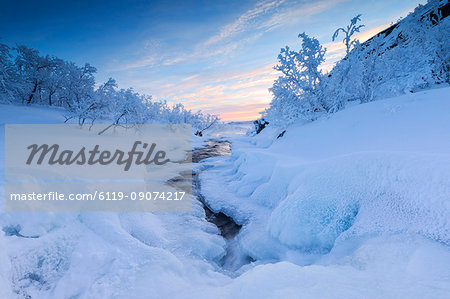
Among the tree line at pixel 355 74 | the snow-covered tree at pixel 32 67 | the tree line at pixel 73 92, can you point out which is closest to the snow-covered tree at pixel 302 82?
the tree line at pixel 355 74

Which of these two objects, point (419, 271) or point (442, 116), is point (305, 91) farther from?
point (419, 271)

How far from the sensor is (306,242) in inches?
124

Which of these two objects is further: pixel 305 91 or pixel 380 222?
pixel 305 91

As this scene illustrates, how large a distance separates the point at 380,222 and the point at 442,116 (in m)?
A: 3.03

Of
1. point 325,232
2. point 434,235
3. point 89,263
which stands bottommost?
point 325,232

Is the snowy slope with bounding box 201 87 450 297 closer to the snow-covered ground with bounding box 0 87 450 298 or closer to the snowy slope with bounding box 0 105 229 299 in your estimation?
the snow-covered ground with bounding box 0 87 450 298

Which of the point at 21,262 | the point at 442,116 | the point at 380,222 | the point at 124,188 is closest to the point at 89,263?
the point at 21,262

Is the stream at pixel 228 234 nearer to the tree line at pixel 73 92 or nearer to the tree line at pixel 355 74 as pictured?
the tree line at pixel 355 74

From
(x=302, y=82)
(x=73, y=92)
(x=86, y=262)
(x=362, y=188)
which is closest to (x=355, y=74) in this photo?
(x=302, y=82)

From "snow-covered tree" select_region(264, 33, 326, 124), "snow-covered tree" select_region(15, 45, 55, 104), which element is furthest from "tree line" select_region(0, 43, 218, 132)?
"snow-covered tree" select_region(264, 33, 326, 124)

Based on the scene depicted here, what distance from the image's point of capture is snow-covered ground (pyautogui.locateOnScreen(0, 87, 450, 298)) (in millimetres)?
1781

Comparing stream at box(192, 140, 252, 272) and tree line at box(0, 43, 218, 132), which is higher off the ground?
tree line at box(0, 43, 218, 132)

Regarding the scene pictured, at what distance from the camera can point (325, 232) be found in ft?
9.79

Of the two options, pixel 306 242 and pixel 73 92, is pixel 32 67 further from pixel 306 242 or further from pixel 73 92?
pixel 306 242
